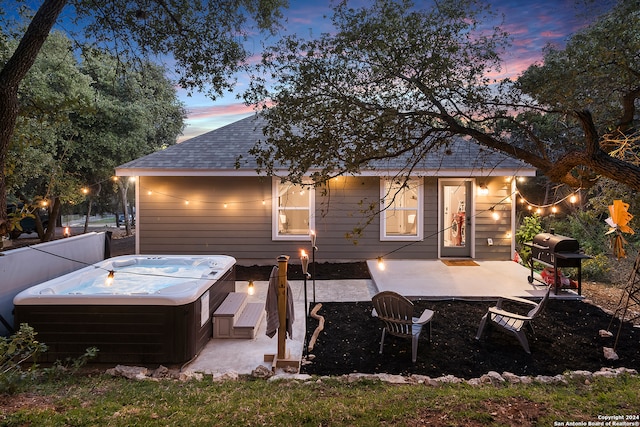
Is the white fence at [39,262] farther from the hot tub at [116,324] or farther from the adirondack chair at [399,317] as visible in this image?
the adirondack chair at [399,317]

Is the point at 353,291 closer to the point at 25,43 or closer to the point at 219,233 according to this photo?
the point at 219,233

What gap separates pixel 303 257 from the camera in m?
5.77

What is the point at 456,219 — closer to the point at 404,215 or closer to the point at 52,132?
the point at 404,215

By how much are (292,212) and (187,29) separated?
6.42 m

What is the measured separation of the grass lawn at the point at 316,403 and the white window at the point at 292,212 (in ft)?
21.3

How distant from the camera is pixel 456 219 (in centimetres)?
1123

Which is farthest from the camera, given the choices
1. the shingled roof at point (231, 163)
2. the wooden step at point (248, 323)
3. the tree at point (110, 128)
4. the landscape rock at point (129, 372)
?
the tree at point (110, 128)

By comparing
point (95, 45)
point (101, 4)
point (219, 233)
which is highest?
point (101, 4)

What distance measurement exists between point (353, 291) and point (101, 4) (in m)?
6.07

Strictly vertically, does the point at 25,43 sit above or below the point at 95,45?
below

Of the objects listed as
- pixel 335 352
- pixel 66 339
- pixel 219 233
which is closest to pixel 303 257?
pixel 335 352

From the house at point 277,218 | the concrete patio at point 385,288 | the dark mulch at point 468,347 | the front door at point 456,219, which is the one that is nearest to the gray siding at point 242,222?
the house at point 277,218

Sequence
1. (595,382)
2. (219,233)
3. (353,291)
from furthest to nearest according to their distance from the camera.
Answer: (219,233), (353,291), (595,382)

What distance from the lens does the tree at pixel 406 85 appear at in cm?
399
